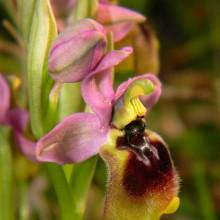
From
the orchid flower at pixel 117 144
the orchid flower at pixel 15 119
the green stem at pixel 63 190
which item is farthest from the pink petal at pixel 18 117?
the orchid flower at pixel 117 144

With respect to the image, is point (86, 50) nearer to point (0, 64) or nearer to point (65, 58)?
point (65, 58)

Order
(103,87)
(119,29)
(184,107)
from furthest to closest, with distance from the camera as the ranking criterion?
1. (184,107)
2. (119,29)
3. (103,87)

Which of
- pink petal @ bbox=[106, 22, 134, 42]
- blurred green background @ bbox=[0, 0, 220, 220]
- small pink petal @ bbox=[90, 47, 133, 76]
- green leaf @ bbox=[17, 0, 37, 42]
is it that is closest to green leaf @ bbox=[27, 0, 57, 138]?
green leaf @ bbox=[17, 0, 37, 42]

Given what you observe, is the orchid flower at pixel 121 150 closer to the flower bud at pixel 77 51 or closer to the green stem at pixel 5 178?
the flower bud at pixel 77 51

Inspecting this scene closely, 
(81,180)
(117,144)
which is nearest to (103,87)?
(117,144)

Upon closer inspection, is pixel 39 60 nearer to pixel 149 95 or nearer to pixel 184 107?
pixel 149 95
